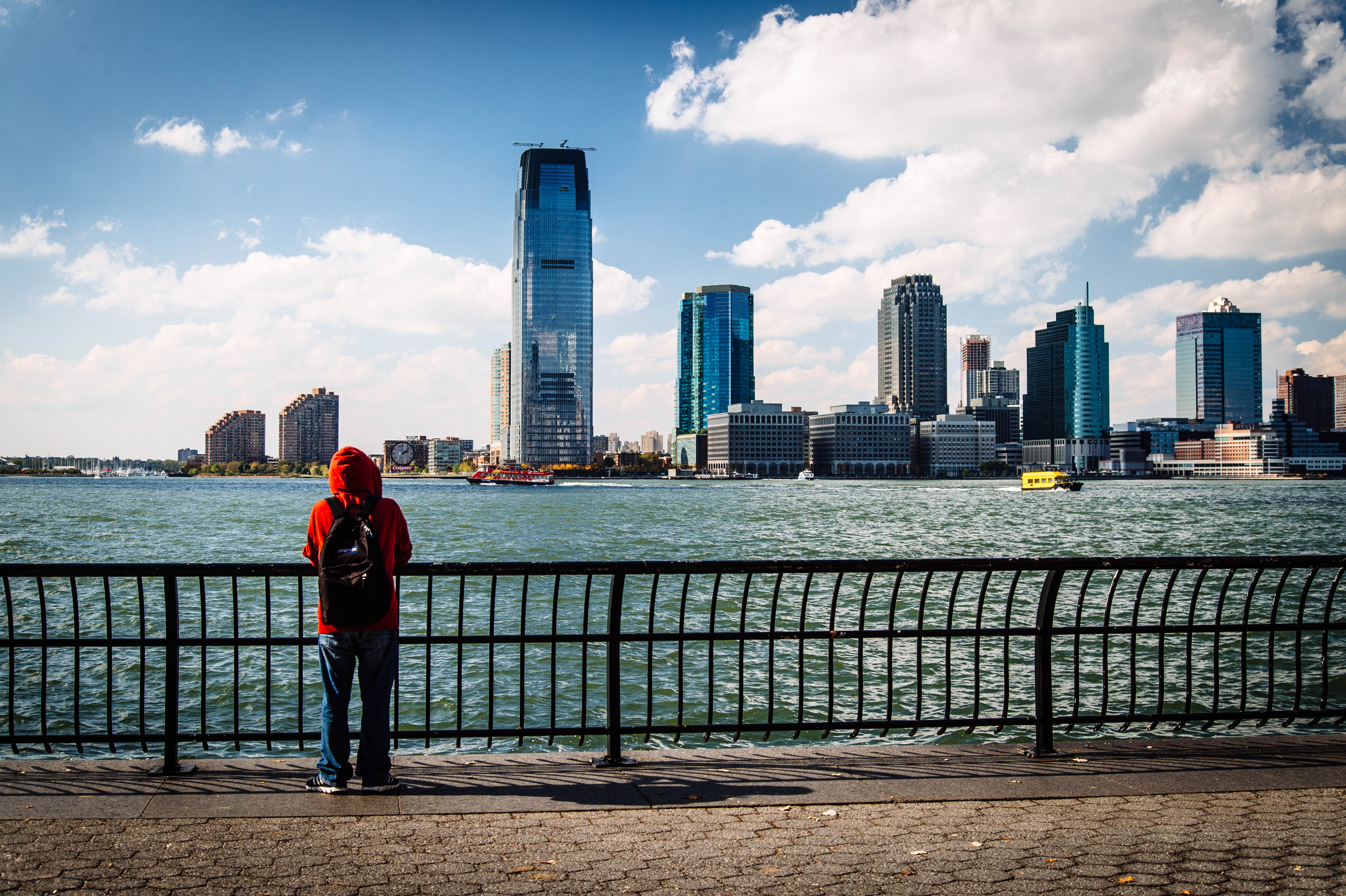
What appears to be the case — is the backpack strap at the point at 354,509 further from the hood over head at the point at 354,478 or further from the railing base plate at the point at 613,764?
the railing base plate at the point at 613,764

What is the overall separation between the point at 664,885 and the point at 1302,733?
5.68m

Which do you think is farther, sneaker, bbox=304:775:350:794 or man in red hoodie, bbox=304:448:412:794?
sneaker, bbox=304:775:350:794

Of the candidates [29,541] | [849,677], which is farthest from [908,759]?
[29,541]

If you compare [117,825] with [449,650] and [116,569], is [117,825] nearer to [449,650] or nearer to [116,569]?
[116,569]

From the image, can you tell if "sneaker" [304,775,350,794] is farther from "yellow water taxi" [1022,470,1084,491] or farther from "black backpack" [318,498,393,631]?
"yellow water taxi" [1022,470,1084,491]

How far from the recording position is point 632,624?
23.2 m

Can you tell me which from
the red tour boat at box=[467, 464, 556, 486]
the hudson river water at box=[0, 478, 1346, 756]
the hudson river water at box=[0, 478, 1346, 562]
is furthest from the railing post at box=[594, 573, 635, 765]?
the red tour boat at box=[467, 464, 556, 486]

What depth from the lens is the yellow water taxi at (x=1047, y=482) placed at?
14338 centimetres

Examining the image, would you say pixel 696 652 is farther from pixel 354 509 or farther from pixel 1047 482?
pixel 1047 482

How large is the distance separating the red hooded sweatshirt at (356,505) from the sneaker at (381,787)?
100cm

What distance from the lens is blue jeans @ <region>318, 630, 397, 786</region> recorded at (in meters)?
5.75

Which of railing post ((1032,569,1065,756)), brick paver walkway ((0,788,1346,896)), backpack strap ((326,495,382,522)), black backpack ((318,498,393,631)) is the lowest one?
brick paver walkway ((0,788,1346,896))

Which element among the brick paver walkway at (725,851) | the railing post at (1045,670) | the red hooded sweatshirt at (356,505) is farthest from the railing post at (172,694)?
the railing post at (1045,670)

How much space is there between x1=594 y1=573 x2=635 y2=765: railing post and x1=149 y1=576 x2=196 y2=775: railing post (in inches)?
112
